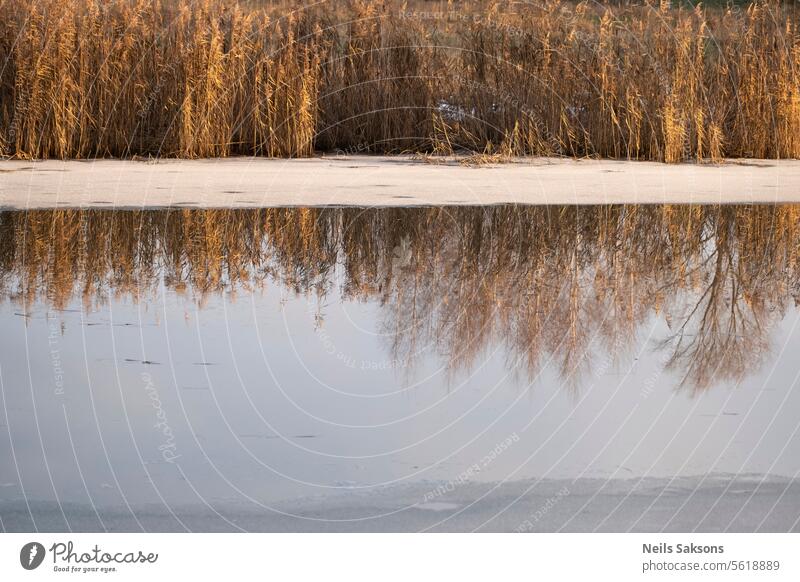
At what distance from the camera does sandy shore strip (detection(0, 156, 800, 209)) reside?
8.87 meters

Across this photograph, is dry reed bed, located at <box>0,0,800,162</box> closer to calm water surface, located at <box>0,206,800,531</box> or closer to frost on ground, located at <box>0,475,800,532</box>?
calm water surface, located at <box>0,206,800,531</box>

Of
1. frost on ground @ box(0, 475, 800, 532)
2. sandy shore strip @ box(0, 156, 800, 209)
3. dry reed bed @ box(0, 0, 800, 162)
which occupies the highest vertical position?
dry reed bed @ box(0, 0, 800, 162)

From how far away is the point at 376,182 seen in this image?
32.2 feet

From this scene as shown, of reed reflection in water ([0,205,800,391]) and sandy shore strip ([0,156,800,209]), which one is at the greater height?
sandy shore strip ([0,156,800,209])

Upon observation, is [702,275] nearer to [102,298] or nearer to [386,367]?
[386,367]

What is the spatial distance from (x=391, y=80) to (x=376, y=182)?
7.91 feet

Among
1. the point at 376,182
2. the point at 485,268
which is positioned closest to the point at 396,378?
the point at 485,268

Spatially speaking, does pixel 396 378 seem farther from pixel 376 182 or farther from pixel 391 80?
pixel 391 80

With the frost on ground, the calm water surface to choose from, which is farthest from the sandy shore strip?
the frost on ground

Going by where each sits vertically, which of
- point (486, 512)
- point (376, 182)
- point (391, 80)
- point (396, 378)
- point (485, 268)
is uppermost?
point (391, 80)

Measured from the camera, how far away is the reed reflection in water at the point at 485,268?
5.37 m

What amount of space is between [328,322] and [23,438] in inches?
66.8

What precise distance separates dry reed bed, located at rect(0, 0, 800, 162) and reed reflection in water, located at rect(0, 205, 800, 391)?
3.05m

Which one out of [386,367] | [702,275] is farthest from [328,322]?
[702,275]
